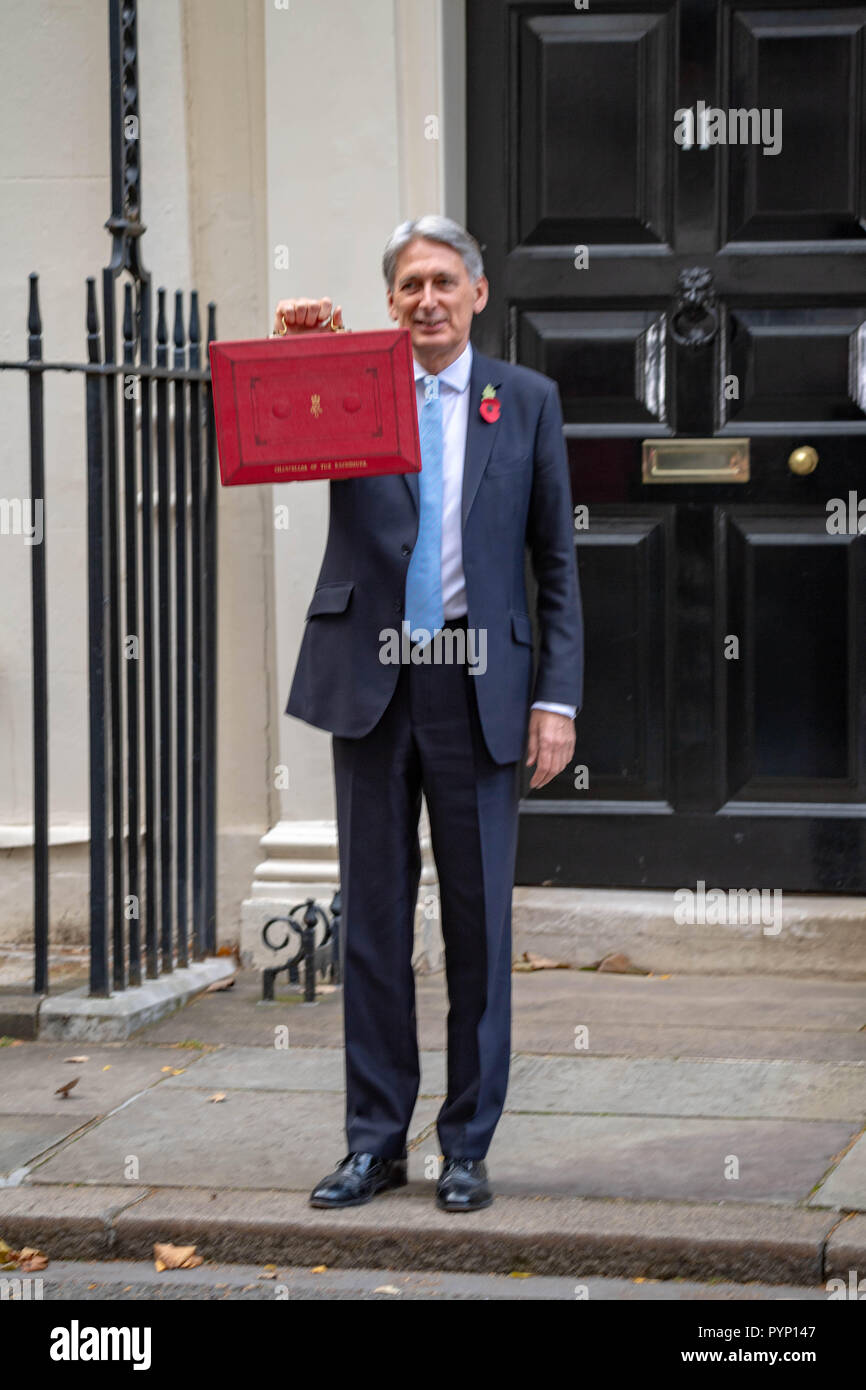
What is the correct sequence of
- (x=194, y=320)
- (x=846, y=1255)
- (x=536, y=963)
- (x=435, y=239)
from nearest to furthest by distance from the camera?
(x=846, y=1255)
(x=435, y=239)
(x=194, y=320)
(x=536, y=963)

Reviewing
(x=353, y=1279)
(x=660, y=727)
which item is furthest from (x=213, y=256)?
(x=353, y=1279)

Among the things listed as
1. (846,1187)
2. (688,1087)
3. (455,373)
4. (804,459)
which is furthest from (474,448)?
(804,459)

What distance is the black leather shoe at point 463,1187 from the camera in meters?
4.03

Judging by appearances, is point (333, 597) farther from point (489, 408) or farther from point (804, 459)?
point (804, 459)

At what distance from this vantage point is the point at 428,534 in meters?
4.07

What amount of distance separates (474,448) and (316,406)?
363 mm

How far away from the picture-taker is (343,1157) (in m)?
4.34

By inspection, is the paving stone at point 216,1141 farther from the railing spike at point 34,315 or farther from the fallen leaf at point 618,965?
the railing spike at point 34,315

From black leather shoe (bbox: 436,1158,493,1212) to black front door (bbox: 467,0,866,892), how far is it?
7.87 feet

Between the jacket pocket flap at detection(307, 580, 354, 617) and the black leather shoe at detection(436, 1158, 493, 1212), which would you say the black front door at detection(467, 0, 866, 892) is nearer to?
the jacket pocket flap at detection(307, 580, 354, 617)

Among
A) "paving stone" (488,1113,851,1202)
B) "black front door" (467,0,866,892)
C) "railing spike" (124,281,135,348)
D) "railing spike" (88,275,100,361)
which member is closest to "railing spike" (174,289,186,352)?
"railing spike" (124,281,135,348)

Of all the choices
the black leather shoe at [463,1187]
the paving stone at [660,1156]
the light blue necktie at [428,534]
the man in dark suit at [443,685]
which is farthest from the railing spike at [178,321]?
the black leather shoe at [463,1187]

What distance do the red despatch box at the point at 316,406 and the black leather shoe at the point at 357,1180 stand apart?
4.85 feet

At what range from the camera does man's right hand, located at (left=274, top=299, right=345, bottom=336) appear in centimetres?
397
